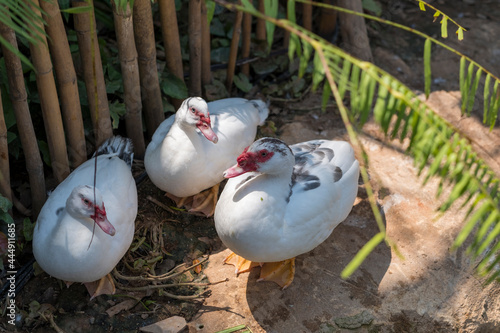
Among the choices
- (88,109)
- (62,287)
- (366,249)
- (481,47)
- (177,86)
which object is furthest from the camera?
(481,47)

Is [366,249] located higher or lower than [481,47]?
higher

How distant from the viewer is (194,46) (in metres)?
4.18

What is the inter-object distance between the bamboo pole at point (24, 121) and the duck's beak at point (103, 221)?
651 mm

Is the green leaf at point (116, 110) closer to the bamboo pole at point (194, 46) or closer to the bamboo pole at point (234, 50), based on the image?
the bamboo pole at point (194, 46)

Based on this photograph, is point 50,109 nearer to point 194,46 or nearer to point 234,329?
point 194,46

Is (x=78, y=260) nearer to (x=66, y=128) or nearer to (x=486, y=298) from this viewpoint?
(x=66, y=128)

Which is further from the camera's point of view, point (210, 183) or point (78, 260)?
point (210, 183)

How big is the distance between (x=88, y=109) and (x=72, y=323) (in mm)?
1510

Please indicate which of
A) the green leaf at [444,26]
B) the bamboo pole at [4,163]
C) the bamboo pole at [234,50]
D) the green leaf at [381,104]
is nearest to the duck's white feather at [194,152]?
the bamboo pole at [234,50]

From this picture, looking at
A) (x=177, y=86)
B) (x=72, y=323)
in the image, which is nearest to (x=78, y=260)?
(x=72, y=323)

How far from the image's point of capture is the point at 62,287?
339 centimetres

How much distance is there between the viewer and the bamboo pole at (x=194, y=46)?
13.2ft

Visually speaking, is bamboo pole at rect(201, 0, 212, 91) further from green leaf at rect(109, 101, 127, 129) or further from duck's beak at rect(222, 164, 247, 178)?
duck's beak at rect(222, 164, 247, 178)

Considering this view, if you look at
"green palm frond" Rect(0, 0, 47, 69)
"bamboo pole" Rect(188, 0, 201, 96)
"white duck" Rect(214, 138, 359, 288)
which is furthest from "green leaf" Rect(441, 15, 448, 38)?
"bamboo pole" Rect(188, 0, 201, 96)
